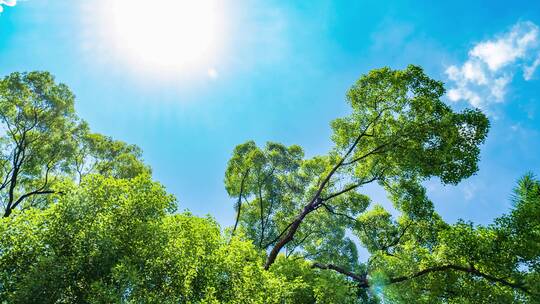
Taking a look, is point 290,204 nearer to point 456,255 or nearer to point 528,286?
point 456,255

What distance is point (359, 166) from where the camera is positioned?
72.3ft

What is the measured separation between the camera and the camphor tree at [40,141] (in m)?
21.5

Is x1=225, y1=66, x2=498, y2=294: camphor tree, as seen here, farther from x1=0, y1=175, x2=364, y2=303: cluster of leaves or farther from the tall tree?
x1=0, y1=175, x2=364, y2=303: cluster of leaves

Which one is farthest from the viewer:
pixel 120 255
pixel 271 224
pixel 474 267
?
pixel 271 224

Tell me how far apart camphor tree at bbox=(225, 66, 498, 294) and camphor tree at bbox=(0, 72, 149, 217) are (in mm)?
8771

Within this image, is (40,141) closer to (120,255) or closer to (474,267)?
(120,255)

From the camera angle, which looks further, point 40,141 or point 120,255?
point 40,141

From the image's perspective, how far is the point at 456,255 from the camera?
16500 mm

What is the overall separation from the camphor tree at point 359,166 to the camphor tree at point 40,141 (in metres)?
8.77

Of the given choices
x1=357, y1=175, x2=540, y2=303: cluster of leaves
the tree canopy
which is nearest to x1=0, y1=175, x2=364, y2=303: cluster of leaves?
the tree canopy

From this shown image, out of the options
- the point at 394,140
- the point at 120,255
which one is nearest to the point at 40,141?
the point at 120,255

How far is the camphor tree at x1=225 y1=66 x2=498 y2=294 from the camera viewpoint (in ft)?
63.4

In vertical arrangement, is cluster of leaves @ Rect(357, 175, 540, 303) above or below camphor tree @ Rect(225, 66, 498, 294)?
below

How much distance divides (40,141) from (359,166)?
64.2 feet
